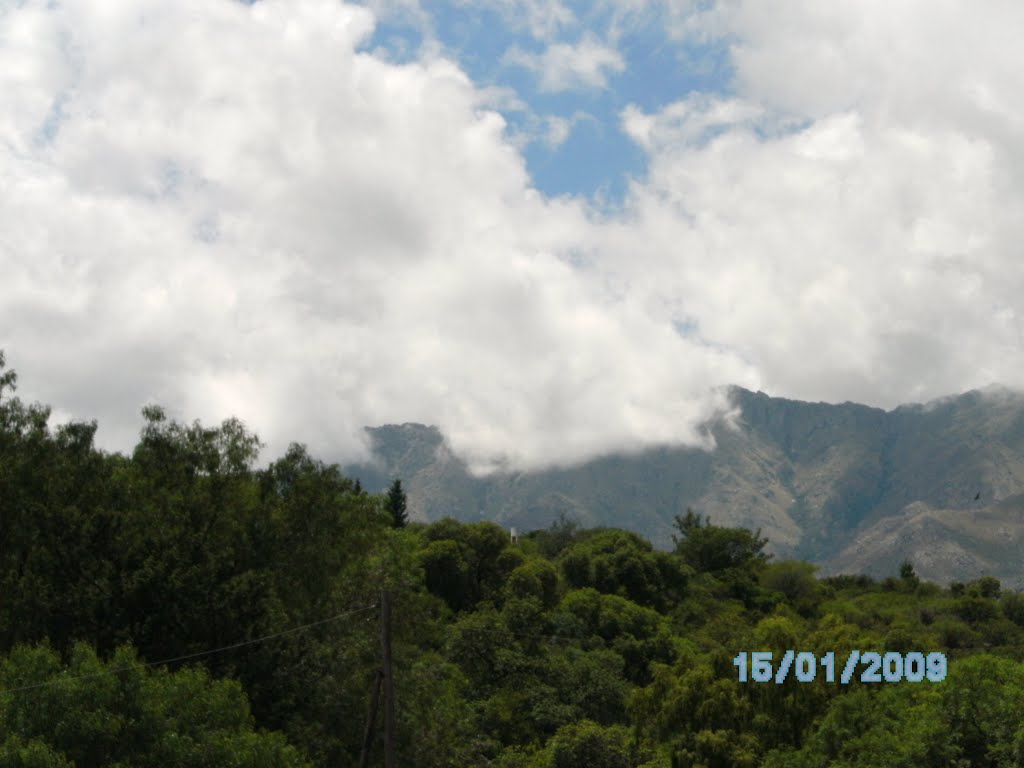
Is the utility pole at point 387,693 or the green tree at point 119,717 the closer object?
the green tree at point 119,717

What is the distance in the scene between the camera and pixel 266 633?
31797 millimetres

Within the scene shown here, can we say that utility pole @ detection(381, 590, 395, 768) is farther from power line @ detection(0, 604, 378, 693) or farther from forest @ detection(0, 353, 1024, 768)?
power line @ detection(0, 604, 378, 693)

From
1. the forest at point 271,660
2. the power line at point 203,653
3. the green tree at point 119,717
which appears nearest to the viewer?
the green tree at point 119,717

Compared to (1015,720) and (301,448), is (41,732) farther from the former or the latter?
(1015,720)
